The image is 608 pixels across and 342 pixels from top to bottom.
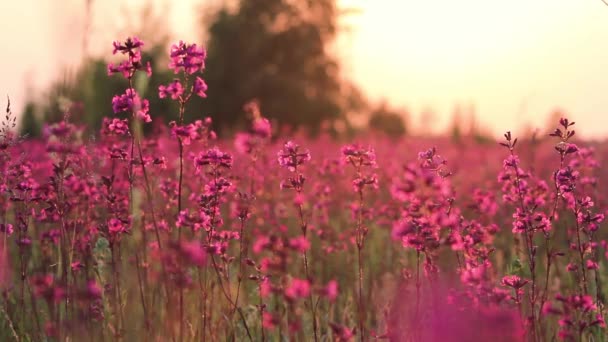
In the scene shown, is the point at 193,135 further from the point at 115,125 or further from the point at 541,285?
the point at 541,285

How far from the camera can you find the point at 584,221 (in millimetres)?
3820

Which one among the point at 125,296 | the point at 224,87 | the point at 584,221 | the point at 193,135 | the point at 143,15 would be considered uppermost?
the point at 143,15

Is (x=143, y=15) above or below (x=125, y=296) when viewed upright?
above

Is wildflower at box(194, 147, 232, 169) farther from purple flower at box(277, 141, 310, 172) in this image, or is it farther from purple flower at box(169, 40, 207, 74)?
purple flower at box(169, 40, 207, 74)

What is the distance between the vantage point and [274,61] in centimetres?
2908

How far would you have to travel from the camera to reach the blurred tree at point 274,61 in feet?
94.8

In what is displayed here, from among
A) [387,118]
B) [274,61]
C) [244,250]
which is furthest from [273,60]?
[244,250]

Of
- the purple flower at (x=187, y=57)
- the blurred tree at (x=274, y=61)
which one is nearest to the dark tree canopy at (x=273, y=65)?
the blurred tree at (x=274, y=61)

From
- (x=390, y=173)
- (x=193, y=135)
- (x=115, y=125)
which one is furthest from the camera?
(x=390, y=173)

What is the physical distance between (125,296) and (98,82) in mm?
30823

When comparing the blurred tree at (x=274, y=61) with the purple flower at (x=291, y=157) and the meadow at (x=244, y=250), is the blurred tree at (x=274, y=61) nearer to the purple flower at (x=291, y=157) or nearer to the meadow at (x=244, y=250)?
the meadow at (x=244, y=250)

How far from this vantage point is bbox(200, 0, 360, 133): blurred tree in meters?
28.9

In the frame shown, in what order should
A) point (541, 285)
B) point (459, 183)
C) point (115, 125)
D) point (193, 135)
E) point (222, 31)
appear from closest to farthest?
point (193, 135), point (115, 125), point (541, 285), point (459, 183), point (222, 31)

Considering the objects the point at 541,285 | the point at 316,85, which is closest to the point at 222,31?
the point at 316,85
